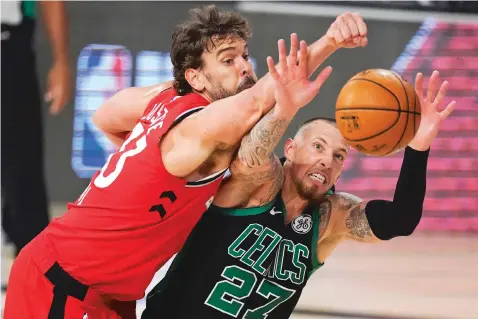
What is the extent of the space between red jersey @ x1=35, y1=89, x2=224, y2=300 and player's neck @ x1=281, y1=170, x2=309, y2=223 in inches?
15.5

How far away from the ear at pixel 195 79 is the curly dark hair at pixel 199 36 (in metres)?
0.02

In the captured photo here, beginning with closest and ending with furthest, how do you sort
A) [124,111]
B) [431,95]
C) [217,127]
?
[217,127] → [431,95] → [124,111]

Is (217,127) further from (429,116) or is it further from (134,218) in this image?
(429,116)

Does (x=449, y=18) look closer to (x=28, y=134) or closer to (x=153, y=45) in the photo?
(x=153, y=45)

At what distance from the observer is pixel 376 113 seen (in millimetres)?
2635

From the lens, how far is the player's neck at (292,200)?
10.4 ft

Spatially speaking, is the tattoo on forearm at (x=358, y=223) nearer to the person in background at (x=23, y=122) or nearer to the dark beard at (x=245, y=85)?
the dark beard at (x=245, y=85)

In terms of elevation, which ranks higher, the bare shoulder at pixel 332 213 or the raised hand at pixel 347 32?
the raised hand at pixel 347 32

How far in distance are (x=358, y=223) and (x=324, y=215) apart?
15cm

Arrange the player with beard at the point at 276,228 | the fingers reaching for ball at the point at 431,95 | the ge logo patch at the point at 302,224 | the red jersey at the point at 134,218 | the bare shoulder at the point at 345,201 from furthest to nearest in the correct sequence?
the bare shoulder at the point at 345,201 → the ge logo patch at the point at 302,224 → the player with beard at the point at 276,228 → the fingers reaching for ball at the point at 431,95 → the red jersey at the point at 134,218

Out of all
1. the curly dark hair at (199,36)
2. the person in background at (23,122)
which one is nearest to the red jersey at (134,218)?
the curly dark hair at (199,36)

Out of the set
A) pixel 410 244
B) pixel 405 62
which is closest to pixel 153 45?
pixel 405 62

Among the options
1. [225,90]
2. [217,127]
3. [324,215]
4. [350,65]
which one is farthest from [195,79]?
[350,65]

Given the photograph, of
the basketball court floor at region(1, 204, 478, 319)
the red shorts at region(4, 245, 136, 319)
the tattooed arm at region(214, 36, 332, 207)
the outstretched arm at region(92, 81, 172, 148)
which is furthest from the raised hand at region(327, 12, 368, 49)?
the basketball court floor at region(1, 204, 478, 319)
